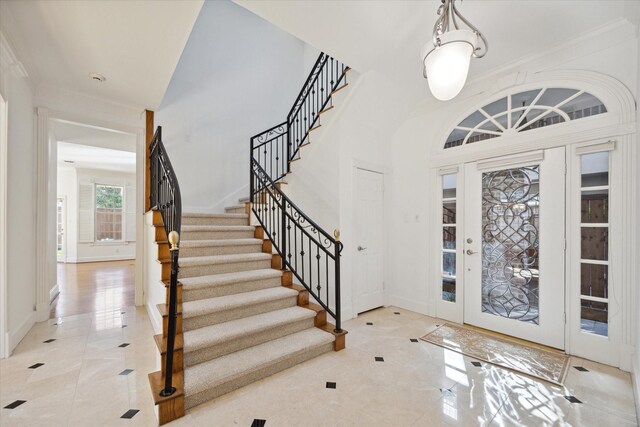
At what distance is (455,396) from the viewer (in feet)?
7.20

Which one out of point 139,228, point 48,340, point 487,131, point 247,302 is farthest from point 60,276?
point 487,131

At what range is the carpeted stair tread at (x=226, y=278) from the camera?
2784mm

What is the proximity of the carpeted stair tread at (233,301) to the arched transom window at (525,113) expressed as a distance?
116 inches

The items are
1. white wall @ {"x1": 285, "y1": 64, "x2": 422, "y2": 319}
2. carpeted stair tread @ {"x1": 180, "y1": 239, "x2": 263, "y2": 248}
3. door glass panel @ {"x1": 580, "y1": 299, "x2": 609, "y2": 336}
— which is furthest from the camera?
white wall @ {"x1": 285, "y1": 64, "x2": 422, "y2": 319}

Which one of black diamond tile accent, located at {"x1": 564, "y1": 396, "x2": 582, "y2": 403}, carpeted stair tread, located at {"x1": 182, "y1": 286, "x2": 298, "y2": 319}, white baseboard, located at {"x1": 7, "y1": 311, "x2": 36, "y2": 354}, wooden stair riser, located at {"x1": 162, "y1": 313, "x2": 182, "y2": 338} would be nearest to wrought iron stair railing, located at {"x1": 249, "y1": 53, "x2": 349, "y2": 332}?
carpeted stair tread, located at {"x1": 182, "y1": 286, "x2": 298, "y2": 319}

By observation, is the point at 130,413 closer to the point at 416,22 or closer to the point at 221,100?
the point at 416,22

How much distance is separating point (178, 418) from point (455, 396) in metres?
2.03

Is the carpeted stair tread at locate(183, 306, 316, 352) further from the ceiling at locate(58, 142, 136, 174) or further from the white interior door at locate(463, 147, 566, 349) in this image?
the ceiling at locate(58, 142, 136, 174)

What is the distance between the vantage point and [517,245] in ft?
10.8

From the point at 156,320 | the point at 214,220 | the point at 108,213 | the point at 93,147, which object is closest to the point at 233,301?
the point at 156,320

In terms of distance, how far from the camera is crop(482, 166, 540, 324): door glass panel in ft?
10.4

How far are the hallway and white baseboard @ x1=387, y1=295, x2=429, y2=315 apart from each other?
410 centimetres

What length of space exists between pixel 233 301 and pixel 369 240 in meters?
2.22

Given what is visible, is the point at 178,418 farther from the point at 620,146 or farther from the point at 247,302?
the point at 620,146
